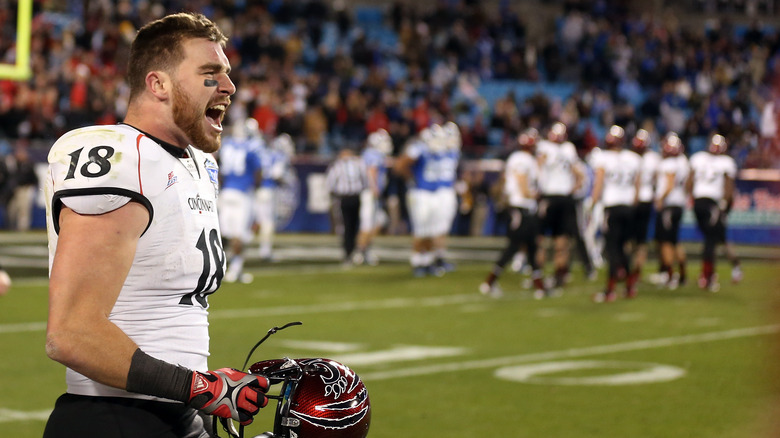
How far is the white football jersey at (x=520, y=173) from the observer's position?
47.1 ft

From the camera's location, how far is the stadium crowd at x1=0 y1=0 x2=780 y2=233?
21.7 m

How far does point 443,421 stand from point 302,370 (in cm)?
421

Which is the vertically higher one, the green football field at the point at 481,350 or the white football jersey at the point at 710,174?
the white football jersey at the point at 710,174

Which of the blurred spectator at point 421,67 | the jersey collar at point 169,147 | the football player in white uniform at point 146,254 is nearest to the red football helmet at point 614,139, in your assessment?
the blurred spectator at point 421,67

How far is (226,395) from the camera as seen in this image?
254 centimetres

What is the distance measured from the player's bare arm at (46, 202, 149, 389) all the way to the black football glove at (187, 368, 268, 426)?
0.16m

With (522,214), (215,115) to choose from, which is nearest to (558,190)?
(522,214)

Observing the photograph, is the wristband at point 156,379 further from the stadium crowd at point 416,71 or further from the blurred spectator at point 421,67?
the blurred spectator at point 421,67

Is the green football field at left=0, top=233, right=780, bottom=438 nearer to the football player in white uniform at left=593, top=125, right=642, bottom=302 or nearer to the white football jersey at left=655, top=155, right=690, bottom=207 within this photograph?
the football player in white uniform at left=593, top=125, right=642, bottom=302

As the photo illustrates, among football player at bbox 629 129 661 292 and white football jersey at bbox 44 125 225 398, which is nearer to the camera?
white football jersey at bbox 44 125 225 398

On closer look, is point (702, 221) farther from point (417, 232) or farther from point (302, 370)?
point (302, 370)

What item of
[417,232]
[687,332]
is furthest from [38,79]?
[687,332]

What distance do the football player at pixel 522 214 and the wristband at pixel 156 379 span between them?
11.5 metres

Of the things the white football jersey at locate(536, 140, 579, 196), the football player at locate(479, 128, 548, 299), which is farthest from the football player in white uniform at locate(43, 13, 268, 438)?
the white football jersey at locate(536, 140, 579, 196)
